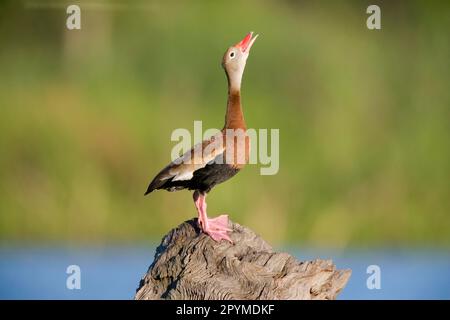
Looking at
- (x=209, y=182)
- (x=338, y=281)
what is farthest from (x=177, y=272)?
(x=338, y=281)

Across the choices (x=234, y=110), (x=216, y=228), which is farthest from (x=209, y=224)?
(x=234, y=110)

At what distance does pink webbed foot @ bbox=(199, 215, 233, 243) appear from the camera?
15.6ft

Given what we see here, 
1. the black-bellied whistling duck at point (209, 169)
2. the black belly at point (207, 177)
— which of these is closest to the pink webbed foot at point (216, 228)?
the black-bellied whistling duck at point (209, 169)

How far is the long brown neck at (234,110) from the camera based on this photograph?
4.95 metres

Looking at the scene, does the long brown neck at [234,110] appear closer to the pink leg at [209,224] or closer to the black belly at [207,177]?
the black belly at [207,177]

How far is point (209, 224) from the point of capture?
191 inches

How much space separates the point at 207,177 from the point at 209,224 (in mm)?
294

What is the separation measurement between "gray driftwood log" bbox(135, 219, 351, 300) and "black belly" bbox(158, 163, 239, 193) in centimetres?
31

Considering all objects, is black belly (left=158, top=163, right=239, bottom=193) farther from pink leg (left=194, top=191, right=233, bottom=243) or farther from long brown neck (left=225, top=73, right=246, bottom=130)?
long brown neck (left=225, top=73, right=246, bottom=130)

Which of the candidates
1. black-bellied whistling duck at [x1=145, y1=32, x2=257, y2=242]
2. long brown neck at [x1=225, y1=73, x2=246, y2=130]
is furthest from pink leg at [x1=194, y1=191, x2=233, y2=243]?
long brown neck at [x1=225, y1=73, x2=246, y2=130]

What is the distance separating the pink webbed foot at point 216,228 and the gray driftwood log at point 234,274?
1.4 inches

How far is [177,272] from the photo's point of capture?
15.6 feet
